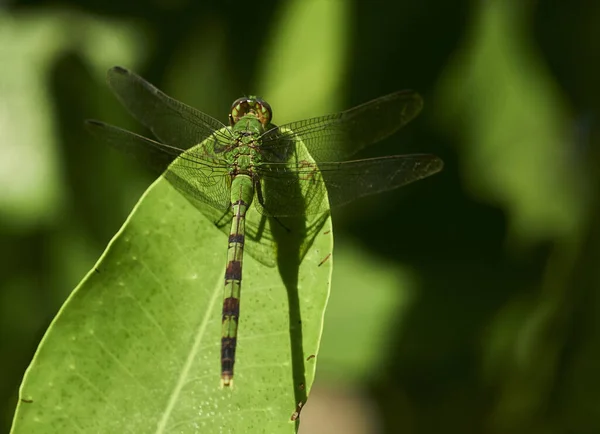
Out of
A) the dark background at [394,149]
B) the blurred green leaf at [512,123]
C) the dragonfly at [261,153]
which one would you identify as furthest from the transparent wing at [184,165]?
the blurred green leaf at [512,123]

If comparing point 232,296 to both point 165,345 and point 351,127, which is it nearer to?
point 165,345

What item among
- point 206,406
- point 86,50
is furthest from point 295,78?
point 206,406

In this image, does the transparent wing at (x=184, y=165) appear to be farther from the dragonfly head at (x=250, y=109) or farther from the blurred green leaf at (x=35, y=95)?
the blurred green leaf at (x=35, y=95)

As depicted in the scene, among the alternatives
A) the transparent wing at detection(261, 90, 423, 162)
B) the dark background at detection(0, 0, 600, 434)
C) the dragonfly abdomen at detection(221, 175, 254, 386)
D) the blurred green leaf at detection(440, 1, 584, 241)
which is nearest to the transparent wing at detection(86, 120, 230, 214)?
the dragonfly abdomen at detection(221, 175, 254, 386)

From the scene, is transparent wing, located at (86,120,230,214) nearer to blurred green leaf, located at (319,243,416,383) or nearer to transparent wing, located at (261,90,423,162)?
transparent wing, located at (261,90,423,162)

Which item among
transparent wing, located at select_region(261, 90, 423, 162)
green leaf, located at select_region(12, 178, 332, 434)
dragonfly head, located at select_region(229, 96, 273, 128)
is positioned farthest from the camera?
dragonfly head, located at select_region(229, 96, 273, 128)

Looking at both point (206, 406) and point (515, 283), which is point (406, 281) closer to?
point (515, 283)

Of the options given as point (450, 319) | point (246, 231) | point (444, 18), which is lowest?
point (450, 319)
